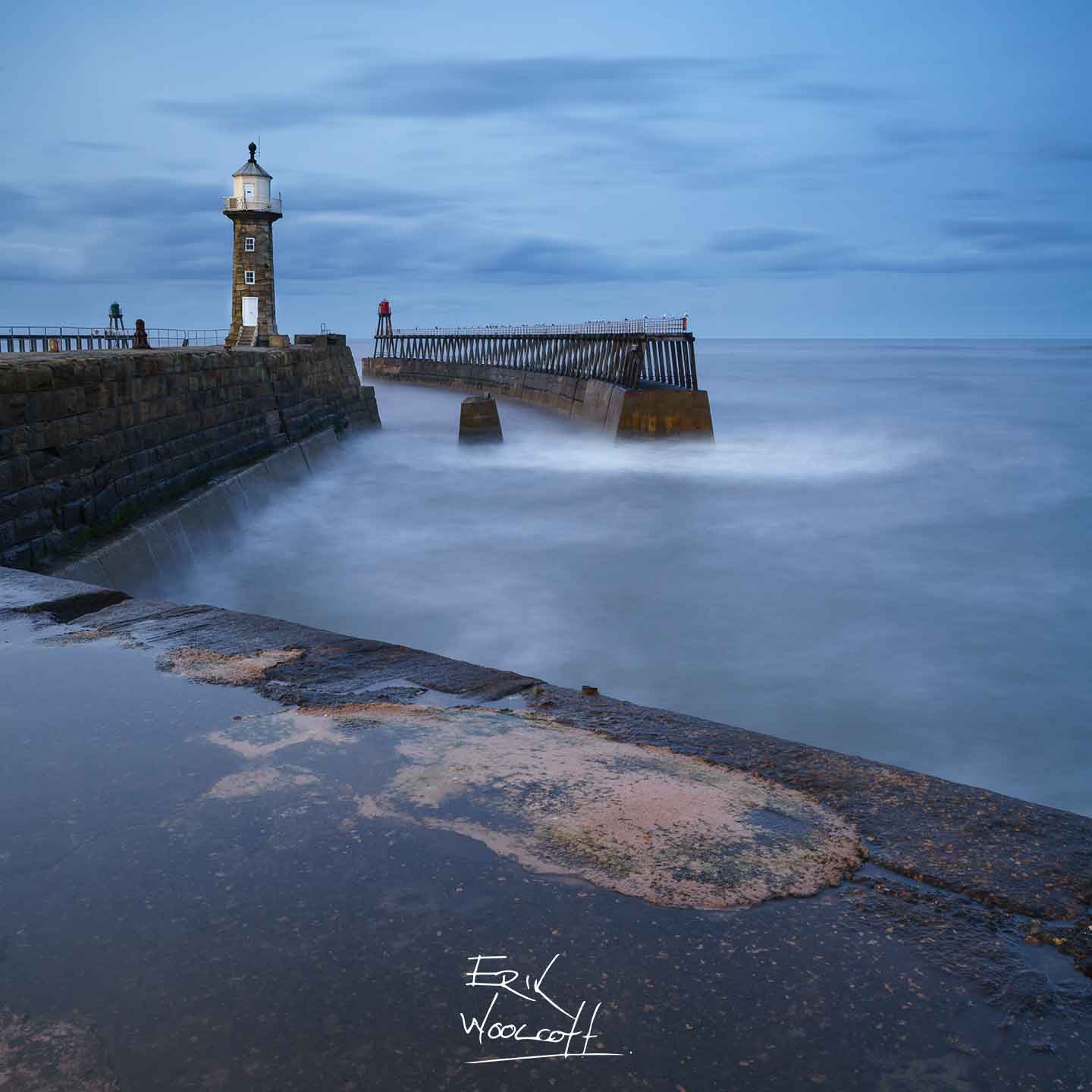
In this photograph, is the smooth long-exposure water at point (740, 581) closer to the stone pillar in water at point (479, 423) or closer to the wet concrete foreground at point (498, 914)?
the stone pillar in water at point (479, 423)

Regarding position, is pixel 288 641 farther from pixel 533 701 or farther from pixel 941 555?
pixel 941 555

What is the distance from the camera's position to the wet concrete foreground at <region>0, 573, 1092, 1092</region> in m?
1.62

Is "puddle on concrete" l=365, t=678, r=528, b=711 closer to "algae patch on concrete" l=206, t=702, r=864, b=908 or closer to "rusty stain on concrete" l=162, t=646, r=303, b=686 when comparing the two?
"algae patch on concrete" l=206, t=702, r=864, b=908

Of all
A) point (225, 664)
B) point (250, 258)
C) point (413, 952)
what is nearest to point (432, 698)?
point (225, 664)

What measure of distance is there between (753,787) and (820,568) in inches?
430

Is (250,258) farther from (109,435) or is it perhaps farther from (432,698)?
(432,698)

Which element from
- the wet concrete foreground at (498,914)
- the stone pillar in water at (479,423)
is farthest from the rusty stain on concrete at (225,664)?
the stone pillar in water at (479,423)

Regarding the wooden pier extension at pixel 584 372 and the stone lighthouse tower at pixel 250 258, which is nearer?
the wooden pier extension at pixel 584 372

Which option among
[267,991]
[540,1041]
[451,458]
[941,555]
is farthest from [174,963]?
[451,458]

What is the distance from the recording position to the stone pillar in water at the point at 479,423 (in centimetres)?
2183

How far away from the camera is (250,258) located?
3262 cm
